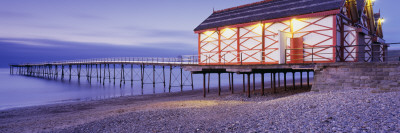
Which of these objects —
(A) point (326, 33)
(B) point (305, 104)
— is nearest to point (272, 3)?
(A) point (326, 33)

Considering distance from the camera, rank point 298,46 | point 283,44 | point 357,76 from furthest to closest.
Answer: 1. point 298,46
2. point 283,44
3. point 357,76

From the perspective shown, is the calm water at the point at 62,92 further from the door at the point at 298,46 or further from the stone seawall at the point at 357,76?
the stone seawall at the point at 357,76

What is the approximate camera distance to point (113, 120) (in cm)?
909

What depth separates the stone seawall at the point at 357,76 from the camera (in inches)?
349

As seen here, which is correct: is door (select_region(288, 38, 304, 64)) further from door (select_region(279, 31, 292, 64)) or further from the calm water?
the calm water

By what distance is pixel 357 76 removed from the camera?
31.6 feet

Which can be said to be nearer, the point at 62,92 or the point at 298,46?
the point at 298,46

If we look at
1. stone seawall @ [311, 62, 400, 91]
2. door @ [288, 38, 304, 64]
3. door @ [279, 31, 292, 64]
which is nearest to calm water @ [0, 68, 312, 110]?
door @ [279, 31, 292, 64]

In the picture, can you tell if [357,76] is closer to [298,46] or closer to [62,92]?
[298,46]

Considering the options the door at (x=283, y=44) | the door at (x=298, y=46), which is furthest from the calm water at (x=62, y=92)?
the door at (x=298, y=46)

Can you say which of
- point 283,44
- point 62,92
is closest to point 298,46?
point 283,44

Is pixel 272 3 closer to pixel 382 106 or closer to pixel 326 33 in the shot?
pixel 326 33

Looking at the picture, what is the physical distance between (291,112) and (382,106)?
2.22 metres

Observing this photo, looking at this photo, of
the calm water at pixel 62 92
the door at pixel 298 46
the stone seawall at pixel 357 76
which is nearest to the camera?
the stone seawall at pixel 357 76
